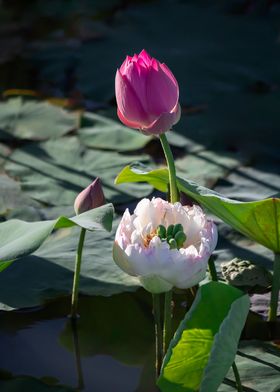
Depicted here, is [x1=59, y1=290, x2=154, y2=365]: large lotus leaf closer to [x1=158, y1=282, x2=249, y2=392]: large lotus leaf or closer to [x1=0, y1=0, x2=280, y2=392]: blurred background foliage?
[x1=0, y1=0, x2=280, y2=392]: blurred background foliage

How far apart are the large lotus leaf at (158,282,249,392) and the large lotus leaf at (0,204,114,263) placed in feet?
0.63

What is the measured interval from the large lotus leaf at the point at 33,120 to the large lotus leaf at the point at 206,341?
1177mm

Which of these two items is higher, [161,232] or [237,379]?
[161,232]

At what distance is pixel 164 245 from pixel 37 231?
0.23 metres

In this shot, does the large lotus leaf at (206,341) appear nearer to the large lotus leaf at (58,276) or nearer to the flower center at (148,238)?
the flower center at (148,238)

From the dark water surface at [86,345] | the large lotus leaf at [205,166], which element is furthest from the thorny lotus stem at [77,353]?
the large lotus leaf at [205,166]

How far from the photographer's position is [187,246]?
1.25m

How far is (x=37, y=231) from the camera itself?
1.30 m

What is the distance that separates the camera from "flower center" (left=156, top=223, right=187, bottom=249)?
1211mm

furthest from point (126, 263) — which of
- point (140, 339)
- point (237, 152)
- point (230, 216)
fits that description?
point (237, 152)

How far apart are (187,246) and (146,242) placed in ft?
0.22

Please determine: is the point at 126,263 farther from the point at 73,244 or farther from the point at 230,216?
the point at 73,244

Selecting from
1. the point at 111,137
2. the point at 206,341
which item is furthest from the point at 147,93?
the point at 111,137

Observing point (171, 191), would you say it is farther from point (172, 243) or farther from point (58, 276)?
point (58, 276)
